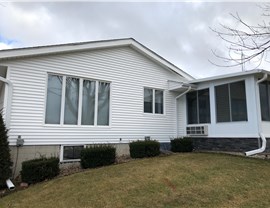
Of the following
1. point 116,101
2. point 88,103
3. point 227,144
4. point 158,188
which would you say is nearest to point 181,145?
point 227,144

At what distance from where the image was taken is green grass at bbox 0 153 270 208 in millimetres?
4992

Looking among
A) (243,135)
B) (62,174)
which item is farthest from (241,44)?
(62,174)

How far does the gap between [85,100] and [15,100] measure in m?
2.54

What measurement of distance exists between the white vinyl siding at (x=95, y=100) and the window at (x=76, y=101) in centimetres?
16

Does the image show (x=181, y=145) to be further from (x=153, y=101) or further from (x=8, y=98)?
(x=8, y=98)

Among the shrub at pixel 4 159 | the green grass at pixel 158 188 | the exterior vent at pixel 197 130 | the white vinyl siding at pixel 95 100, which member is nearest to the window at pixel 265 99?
the exterior vent at pixel 197 130

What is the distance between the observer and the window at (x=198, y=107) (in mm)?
11870

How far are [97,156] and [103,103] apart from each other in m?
2.66

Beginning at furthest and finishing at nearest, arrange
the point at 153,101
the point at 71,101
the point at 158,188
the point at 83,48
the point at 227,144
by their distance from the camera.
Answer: the point at 153,101 < the point at 227,144 < the point at 83,48 < the point at 71,101 < the point at 158,188

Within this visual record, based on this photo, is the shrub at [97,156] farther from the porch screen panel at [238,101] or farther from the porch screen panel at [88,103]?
the porch screen panel at [238,101]

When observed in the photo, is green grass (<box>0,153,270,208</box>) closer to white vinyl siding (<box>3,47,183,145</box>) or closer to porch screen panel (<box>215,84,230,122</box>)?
white vinyl siding (<box>3,47,183,145</box>)

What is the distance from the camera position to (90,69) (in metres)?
9.98

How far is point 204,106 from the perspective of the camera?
472 inches

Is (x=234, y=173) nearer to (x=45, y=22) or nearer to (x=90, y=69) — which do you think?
(x=90, y=69)
